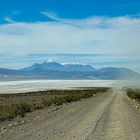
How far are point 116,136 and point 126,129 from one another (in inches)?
96.8

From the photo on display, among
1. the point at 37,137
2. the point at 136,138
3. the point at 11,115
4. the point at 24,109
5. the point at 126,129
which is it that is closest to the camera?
the point at 136,138

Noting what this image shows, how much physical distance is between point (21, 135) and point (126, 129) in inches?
168

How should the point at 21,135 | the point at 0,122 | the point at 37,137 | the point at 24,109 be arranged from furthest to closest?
the point at 24,109
the point at 0,122
the point at 21,135
the point at 37,137

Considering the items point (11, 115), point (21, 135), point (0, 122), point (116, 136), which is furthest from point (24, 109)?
point (116, 136)

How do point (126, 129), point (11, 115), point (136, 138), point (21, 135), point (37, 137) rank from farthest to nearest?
point (11, 115) < point (126, 129) < point (21, 135) < point (37, 137) < point (136, 138)

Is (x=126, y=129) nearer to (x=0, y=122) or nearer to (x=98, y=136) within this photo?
(x=98, y=136)

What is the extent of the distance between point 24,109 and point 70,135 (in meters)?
16.3

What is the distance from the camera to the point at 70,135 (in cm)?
1445

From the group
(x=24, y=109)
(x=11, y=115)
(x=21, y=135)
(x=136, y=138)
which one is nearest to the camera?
(x=136, y=138)

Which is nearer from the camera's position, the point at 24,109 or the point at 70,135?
the point at 70,135

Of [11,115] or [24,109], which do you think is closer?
[11,115]

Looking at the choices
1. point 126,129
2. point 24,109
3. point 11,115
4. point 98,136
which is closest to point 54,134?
point 98,136

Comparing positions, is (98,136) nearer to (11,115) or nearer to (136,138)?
(136,138)

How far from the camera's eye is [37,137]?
1420 cm
